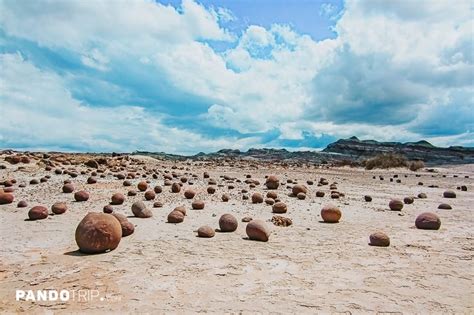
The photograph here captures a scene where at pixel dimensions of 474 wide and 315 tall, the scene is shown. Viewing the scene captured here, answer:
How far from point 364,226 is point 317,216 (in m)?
1.45

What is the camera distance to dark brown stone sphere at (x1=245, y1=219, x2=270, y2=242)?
7.28 m

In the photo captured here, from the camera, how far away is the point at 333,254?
6.46 m

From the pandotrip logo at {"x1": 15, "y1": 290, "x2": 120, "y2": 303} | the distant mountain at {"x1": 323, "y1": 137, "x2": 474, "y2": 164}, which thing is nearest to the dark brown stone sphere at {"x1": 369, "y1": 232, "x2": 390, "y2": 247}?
the pandotrip logo at {"x1": 15, "y1": 290, "x2": 120, "y2": 303}

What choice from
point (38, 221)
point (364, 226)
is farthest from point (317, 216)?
point (38, 221)

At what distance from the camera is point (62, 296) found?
4.54 metres

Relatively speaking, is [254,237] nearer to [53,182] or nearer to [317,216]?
[317,216]

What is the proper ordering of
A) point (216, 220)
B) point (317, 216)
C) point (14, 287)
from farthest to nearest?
point (317, 216)
point (216, 220)
point (14, 287)

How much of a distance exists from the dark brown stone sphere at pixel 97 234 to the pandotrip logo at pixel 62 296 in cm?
142

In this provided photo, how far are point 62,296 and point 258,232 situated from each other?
12.0 feet

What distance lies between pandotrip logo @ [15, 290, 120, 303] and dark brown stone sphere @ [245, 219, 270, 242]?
329 centimetres

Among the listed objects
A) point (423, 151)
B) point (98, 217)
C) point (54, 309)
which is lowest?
point (54, 309)

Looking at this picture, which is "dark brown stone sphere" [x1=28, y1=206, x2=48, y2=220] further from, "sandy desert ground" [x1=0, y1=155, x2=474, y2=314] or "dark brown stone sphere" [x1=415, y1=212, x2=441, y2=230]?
"dark brown stone sphere" [x1=415, y1=212, x2=441, y2=230]

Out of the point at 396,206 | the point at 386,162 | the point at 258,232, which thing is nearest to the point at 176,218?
the point at 258,232

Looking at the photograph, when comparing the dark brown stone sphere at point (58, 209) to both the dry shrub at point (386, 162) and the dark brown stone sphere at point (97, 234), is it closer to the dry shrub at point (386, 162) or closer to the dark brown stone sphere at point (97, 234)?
the dark brown stone sphere at point (97, 234)
